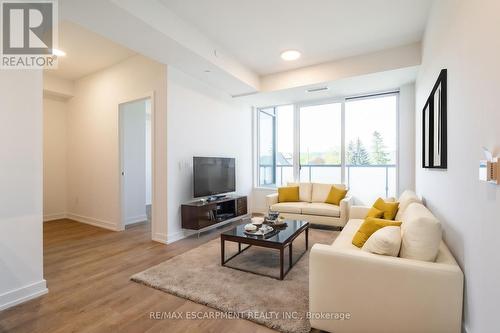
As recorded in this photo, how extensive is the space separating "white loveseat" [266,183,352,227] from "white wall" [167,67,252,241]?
1.28m

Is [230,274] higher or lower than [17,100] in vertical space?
lower

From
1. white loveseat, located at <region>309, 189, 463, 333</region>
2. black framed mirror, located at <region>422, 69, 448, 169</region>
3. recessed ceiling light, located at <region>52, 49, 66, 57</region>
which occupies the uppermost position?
recessed ceiling light, located at <region>52, 49, 66, 57</region>

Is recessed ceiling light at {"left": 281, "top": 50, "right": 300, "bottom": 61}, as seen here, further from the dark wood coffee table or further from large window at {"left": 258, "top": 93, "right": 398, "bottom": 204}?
the dark wood coffee table

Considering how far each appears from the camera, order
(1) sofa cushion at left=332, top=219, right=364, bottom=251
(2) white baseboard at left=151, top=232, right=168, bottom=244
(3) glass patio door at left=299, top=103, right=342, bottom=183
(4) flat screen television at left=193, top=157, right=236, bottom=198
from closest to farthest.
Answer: (1) sofa cushion at left=332, top=219, right=364, bottom=251 < (2) white baseboard at left=151, top=232, right=168, bottom=244 < (4) flat screen television at left=193, top=157, right=236, bottom=198 < (3) glass patio door at left=299, top=103, right=342, bottom=183

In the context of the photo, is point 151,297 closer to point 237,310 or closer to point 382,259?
point 237,310

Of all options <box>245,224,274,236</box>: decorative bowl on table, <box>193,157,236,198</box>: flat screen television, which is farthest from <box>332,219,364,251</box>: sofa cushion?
<box>193,157,236,198</box>: flat screen television

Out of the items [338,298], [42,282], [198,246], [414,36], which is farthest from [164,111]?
[414,36]

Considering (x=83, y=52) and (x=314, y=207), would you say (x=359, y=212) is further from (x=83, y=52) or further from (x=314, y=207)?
(x=83, y=52)

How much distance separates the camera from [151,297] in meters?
2.15

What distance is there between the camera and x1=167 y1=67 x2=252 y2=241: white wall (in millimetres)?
3688

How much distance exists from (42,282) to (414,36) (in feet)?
16.8

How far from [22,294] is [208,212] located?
2.30 m

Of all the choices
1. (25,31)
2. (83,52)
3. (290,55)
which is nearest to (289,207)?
(290,55)

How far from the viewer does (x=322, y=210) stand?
419 centimetres
